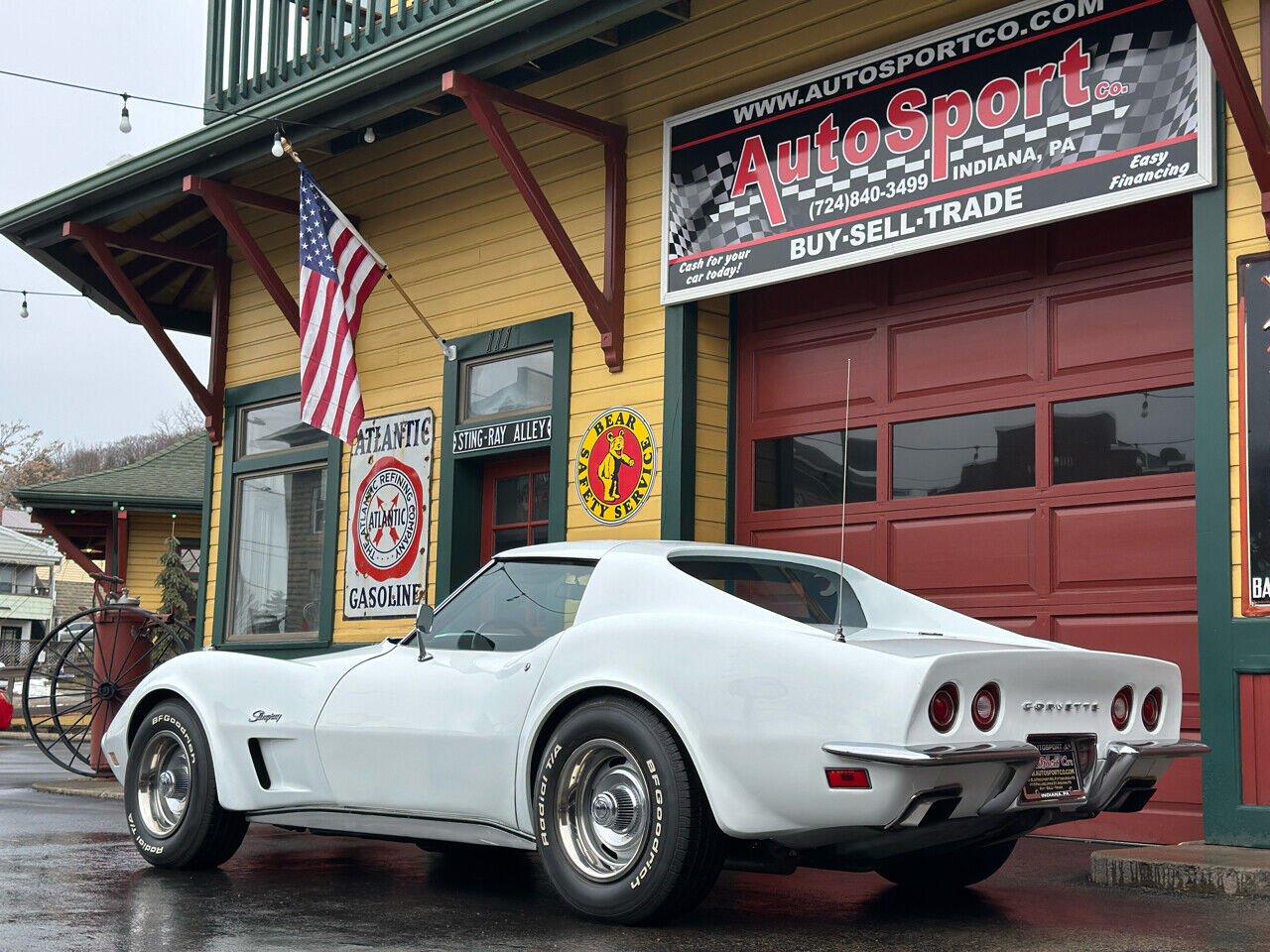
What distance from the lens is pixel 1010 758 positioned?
4516mm

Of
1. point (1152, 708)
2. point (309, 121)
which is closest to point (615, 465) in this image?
point (309, 121)

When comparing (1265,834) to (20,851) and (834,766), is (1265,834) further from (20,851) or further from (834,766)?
(20,851)

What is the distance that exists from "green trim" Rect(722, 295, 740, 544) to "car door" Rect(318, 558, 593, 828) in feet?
13.2

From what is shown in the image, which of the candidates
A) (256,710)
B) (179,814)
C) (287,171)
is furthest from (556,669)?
(287,171)

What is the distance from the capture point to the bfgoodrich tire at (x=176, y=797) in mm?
6320

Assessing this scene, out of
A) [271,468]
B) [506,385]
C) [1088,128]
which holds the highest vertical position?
[1088,128]

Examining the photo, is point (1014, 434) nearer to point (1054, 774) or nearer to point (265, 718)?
point (1054, 774)

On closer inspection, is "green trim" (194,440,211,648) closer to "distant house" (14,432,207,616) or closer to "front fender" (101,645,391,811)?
"front fender" (101,645,391,811)

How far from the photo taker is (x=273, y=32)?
11336mm

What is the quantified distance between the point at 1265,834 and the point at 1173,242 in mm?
2971

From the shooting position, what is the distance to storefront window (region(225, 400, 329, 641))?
12.9 meters

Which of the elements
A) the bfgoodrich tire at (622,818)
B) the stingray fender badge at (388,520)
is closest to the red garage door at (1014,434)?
the stingray fender badge at (388,520)

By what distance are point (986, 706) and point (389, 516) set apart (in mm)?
7851

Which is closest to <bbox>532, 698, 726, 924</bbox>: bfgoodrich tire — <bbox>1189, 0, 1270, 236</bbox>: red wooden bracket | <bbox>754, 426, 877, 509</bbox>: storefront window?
<bbox>1189, 0, 1270, 236</bbox>: red wooden bracket
